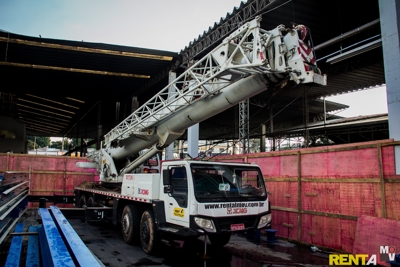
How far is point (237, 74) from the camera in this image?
19.4 ft

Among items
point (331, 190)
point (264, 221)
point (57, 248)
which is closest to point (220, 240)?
point (264, 221)

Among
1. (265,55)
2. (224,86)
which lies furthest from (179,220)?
(265,55)

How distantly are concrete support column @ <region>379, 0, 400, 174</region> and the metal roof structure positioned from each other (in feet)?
3.11

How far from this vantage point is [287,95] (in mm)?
22453

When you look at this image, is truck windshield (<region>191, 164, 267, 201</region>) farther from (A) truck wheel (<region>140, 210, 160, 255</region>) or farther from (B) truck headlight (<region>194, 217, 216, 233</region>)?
(A) truck wheel (<region>140, 210, 160, 255</region>)

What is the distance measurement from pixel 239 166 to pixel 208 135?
1240 inches

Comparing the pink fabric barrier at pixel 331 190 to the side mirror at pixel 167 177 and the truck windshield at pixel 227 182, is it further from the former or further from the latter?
the side mirror at pixel 167 177

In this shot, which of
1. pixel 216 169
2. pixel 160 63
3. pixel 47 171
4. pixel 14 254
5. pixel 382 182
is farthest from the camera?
pixel 160 63

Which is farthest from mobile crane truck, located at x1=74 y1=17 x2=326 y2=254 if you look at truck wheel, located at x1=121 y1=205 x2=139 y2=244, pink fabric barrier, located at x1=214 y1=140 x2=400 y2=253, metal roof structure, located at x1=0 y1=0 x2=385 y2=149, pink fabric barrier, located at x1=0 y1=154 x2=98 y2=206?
pink fabric barrier, located at x1=0 y1=154 x2=98 y2=206

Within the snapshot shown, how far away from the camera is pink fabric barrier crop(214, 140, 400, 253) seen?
6.58 metres

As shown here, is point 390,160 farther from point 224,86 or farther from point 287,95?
point 287,95

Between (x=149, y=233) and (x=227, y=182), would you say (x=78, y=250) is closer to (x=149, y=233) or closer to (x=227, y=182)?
(x=227, y=182)

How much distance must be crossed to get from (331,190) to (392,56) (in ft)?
12.1

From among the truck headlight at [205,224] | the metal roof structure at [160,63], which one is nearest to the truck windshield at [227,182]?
the truck headlight at [205,224]
